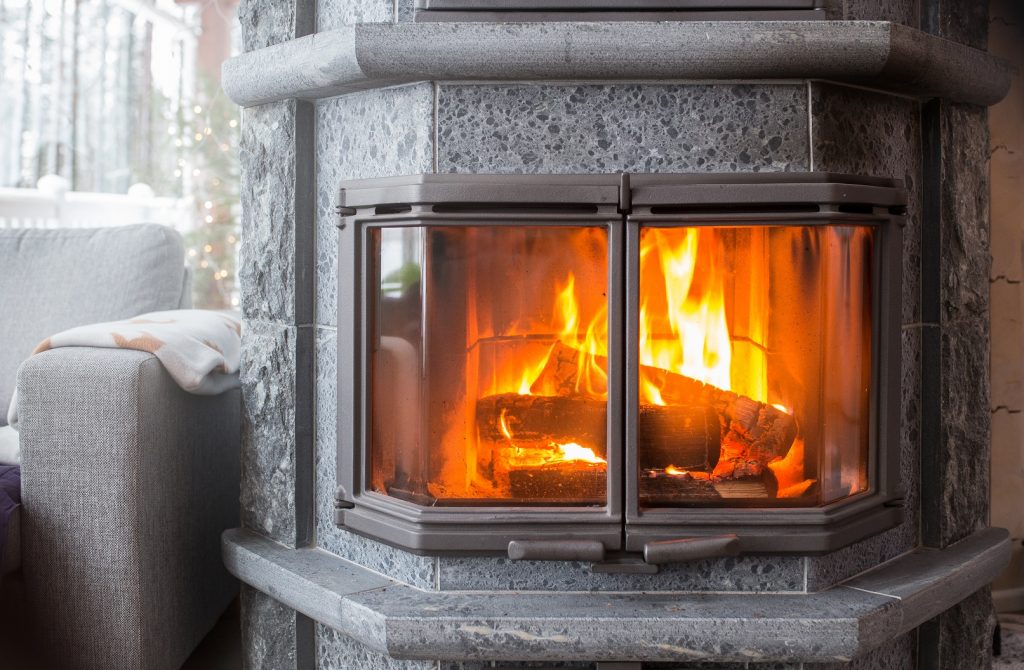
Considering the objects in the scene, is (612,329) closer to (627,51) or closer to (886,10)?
(627,51)

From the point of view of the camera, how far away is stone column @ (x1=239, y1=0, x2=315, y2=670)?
5.24 feet

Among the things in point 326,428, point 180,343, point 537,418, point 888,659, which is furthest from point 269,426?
point 888,659

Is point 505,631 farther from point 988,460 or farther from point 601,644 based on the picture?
point 988,460

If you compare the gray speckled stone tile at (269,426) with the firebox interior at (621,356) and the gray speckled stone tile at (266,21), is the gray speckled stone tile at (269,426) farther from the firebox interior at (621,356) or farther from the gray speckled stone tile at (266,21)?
the gray speckled stone tile at (266,21)

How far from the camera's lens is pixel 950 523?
1650 mm

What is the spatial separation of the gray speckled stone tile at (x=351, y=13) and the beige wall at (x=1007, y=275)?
1.27m

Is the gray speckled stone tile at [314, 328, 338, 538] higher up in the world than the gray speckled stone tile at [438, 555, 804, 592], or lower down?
higher up

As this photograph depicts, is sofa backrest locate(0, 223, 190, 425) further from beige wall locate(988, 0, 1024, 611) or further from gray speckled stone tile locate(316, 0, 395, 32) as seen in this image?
beige wall locate(988, 0, 1024, 611)

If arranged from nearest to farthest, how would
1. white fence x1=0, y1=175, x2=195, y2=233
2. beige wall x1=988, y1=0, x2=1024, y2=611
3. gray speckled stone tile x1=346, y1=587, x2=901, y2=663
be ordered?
gray speckled stone tile x1=346, y1=587, x2=901, y2=663 < beige wall x1=988, y1=0, x2=1024, y2=611 < white fence x1=0, y1=175, x2=195, y2=233

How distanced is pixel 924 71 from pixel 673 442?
2.33 ft

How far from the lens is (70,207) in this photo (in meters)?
3.37

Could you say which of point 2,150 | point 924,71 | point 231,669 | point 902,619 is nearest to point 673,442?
point 902,619

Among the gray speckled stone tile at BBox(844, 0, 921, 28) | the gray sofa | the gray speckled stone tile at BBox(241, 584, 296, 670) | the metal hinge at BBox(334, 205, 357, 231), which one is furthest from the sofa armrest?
the gray speckled stone tile at BBox(844, 0, 921, 28)

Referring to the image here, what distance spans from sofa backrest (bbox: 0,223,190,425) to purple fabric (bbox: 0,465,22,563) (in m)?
0.46
